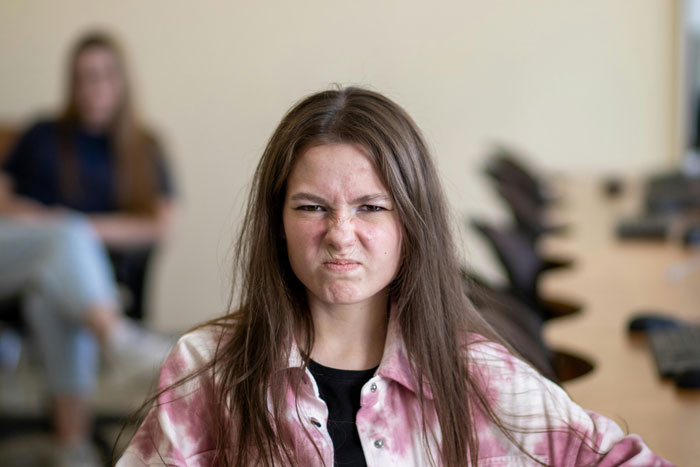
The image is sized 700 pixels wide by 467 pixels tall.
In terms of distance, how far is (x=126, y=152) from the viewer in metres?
3.72

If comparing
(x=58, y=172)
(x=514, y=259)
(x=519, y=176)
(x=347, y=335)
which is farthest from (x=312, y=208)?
(x=519, y=176)

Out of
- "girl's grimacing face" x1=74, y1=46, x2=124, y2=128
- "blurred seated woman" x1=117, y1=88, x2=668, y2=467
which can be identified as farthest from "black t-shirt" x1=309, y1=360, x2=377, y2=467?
"girl's grimacing face" x1=74, y1=46, x2=124, y2=128

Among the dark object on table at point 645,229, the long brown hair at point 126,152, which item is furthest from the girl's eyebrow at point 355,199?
the long brown hair at point 126,152

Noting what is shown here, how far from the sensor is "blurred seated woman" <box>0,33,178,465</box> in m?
3.26

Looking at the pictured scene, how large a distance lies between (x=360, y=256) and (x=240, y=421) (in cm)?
23

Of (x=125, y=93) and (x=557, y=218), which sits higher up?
(x=125, y=93)

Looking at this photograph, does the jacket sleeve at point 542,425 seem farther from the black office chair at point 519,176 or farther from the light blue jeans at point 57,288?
→ the black office chair at point 519,176

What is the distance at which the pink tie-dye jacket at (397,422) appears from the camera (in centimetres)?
112

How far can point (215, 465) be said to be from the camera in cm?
114

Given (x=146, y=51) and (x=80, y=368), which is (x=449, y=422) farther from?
(x=146, y=51)

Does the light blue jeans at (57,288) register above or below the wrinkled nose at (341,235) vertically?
below

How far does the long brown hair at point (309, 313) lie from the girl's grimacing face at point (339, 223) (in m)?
0.01

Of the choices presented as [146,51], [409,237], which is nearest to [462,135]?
[146,51]

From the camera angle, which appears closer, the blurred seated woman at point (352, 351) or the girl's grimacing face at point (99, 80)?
the blurred seated woman at point (352, 351)
